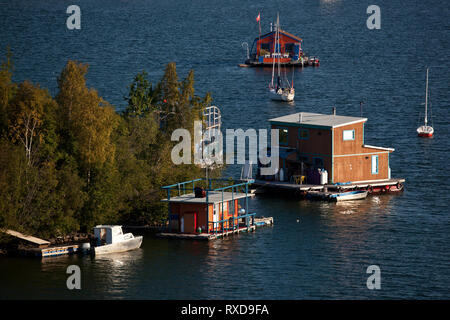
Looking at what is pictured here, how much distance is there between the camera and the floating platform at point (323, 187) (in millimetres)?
87312

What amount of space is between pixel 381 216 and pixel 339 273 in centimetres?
1566

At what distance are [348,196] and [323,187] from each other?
2.39 meters

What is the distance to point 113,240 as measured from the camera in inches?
2768

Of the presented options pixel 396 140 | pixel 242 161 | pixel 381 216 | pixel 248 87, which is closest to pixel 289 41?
pixel 248 87

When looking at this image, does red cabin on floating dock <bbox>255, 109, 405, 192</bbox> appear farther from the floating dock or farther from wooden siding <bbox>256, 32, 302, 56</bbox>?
wooden siding <bbox>256, 32, 302, 56</bbox>

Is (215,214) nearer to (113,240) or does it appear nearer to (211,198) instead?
(211,198)

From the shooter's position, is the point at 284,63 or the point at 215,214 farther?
the point at 284,63

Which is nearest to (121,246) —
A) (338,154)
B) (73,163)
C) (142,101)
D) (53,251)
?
(53,251)

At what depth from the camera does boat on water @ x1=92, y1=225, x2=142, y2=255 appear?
230ft

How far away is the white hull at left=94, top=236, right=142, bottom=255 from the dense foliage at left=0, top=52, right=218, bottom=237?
334 centimetres

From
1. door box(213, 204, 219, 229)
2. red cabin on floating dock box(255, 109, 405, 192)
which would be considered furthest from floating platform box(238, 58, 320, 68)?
door box(213, 204, 219, 229)

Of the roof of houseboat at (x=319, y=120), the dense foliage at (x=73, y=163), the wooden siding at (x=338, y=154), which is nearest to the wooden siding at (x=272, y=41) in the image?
the roof of houseboat at (x=319, y=120)

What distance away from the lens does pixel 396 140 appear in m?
115
